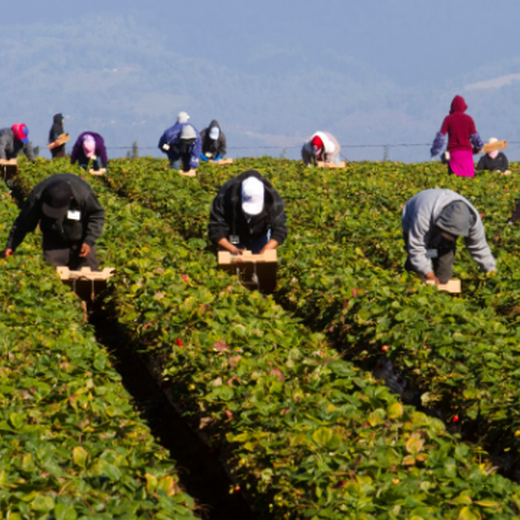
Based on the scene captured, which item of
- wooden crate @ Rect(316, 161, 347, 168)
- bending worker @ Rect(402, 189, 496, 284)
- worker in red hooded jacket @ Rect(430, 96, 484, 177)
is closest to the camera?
bending worker @ Rect(402, 189, 496, 284)

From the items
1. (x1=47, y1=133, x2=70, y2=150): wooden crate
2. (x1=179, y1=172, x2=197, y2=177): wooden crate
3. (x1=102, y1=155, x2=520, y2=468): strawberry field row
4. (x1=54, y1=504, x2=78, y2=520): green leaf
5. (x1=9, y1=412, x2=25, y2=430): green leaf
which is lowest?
(x1=54, y1=504, x2=78, y2=520): green leaf

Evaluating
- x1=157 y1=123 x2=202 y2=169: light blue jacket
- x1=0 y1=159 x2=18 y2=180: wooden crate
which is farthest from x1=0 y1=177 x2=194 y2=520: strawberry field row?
x1=0 y1=159 x2=18 y2=180: wooden crate

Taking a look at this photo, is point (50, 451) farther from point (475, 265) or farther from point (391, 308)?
point (475, 265)

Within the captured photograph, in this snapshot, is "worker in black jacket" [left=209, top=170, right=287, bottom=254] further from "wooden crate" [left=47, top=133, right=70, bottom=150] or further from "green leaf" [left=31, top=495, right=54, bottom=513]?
"wooden crate" [left=47, top=133, right=70, bottom=150]

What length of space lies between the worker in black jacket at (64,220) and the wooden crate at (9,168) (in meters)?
9.90

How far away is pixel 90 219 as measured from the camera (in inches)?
342

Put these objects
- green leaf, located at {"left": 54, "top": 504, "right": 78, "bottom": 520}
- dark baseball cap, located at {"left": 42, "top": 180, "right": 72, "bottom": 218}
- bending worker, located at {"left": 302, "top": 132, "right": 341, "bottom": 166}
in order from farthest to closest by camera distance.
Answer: bending worker, located at {"left": 302, "top": 132, "right": 341, "bottom": 166}
dark baseball cap, located at {"left": 42, "top": 180, "right": 72, "bottom": 218}
green leaf, located at {"left": 54, "top": 504, "right": 78, "bottom": 520}

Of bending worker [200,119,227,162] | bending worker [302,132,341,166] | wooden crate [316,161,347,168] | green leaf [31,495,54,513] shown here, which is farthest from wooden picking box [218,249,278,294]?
bending worker [200,119,227,162]

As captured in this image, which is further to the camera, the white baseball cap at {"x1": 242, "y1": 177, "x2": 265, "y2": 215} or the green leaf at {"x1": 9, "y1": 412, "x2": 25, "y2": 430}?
the white baseball cap at {"x1": 242, "y1": 177, "x2": 265, "y2": 215}

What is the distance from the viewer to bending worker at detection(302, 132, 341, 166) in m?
19.7

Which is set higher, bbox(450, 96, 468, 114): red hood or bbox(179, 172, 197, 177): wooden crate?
bbox(450, 96, 468, 114): red hood

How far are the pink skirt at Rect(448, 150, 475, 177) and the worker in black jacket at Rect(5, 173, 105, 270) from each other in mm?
9587

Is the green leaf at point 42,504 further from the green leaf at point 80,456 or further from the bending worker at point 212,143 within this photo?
the bending worker at point 212,143

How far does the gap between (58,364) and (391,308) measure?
2984 mm
